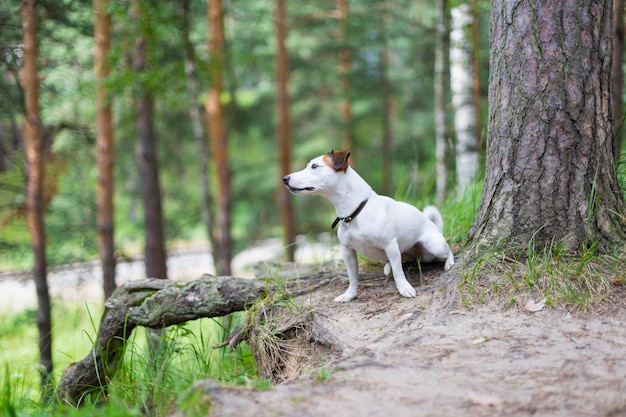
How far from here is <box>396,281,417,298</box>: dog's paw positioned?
4230 millimetres

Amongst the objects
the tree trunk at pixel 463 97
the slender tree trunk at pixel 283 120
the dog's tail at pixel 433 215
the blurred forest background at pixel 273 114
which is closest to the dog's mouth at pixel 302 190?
the dog's tail at pixel 433 215

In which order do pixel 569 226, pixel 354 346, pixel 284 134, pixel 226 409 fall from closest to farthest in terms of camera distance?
pixel 226 409 → pixel 354 346 → pixel 569 226 → pixel 284 134

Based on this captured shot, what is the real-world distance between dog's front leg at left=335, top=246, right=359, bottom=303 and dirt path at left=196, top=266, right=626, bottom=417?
0.19 meters

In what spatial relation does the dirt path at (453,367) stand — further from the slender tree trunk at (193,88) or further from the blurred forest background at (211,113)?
the slender tree trunk at (193,88)

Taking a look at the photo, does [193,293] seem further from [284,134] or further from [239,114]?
[239,114]

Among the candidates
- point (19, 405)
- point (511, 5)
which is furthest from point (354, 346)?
point (511, 5)

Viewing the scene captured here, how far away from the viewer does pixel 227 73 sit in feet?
38.0

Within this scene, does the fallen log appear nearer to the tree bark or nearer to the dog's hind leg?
the tree bark

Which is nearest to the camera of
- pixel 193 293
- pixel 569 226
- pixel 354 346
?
pixel 354 346

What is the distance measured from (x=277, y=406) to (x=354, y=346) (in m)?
1.14

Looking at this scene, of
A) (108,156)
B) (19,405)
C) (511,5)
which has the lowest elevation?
(19,405)

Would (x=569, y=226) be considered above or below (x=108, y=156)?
below

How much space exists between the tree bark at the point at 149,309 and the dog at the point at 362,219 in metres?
0.88

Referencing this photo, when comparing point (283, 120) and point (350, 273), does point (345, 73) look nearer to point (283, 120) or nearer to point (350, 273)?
point (283, 120)
